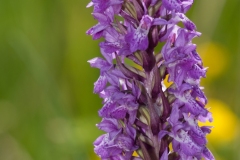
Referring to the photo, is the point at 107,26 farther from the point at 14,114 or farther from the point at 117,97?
the point at 14,114

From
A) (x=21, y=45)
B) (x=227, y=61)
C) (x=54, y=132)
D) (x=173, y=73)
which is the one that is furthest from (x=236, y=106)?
(x=173, y=73)

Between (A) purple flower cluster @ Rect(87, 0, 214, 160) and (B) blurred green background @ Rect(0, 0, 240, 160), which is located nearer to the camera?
(A) purple flower cluster @ Rect(87, 0, 214, 160)

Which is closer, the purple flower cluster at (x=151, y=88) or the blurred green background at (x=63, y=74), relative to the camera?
the purple flower cluster at (x=151, y=88)

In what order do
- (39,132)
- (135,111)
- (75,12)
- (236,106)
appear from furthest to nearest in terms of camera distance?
(75,12), (236,106), (39,132), (135,111)

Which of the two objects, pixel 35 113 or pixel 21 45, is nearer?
pixel 21 45
